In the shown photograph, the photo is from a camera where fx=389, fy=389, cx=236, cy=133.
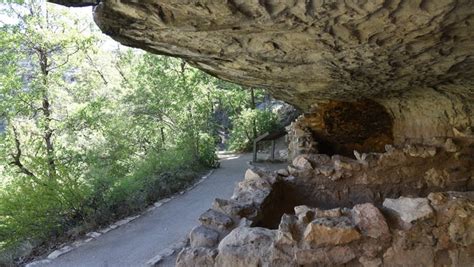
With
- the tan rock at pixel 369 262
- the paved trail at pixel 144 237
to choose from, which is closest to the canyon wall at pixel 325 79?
the tan rock at pixel 369 262

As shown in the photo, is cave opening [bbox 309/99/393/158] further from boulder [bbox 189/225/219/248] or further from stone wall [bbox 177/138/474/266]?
boulder [bbox 189/225/219/248]

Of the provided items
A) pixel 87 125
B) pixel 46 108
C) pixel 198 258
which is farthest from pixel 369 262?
pixel 46 108

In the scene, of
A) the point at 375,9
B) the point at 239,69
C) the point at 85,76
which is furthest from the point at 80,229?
the point at 85,76

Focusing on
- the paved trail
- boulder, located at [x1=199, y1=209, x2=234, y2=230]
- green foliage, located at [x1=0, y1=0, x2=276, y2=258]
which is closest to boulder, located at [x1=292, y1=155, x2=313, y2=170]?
boulder, located at [x1=199, y1=209, x2=234, y2=230]

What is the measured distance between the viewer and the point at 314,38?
2.67 m

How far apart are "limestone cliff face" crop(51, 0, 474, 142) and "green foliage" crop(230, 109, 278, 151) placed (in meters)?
10.6

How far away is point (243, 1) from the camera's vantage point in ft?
7.20

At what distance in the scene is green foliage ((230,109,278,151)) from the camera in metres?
15.0

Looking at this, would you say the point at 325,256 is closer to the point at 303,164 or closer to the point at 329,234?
the point at 329,234

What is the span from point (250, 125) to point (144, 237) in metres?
9.65

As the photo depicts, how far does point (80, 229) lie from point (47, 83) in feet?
18.9

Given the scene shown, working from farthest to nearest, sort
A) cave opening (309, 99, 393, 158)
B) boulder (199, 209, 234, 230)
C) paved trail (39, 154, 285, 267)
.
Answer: cave opening (309, 99, 393, 158) → paved trail (39, 154, 285, 267) → boulder (199, 209, 234, 230)

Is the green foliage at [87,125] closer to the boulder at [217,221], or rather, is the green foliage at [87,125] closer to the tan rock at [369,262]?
the boulder at [217,221]

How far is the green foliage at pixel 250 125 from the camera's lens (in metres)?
15.0
